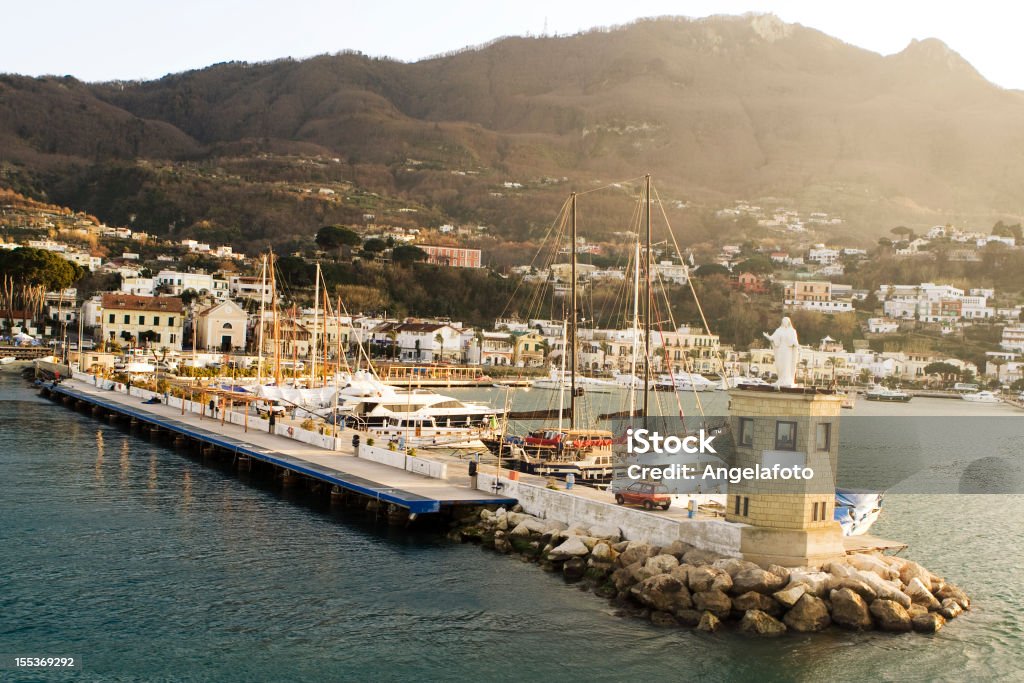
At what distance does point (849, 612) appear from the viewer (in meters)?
17.7

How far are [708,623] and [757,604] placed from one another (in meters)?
0.98

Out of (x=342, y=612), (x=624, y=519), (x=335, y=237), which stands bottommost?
(x=342, y=612)

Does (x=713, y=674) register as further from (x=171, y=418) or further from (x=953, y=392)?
(x=953, y=392)

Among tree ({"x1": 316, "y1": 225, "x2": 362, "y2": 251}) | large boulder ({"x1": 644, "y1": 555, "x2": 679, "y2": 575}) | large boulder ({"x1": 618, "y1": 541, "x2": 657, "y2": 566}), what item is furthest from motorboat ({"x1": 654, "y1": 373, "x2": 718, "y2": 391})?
large boulder ({"x1": 644, "y1": 555, "x2": 679, "y2": 575})

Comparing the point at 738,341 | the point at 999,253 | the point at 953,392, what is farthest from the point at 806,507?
the point at 999,253

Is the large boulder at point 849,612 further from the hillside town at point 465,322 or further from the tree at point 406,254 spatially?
the tree at point 406,254

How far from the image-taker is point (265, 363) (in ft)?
244

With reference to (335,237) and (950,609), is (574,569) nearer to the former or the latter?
(950,609)

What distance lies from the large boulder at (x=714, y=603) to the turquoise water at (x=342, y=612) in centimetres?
59

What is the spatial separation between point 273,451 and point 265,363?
43.2m

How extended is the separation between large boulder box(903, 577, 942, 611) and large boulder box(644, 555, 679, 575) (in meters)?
4.38

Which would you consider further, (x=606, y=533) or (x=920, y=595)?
(x=606, y=533)

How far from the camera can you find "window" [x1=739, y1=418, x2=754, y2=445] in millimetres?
18658

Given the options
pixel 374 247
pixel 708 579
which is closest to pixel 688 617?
pixel 708 579
